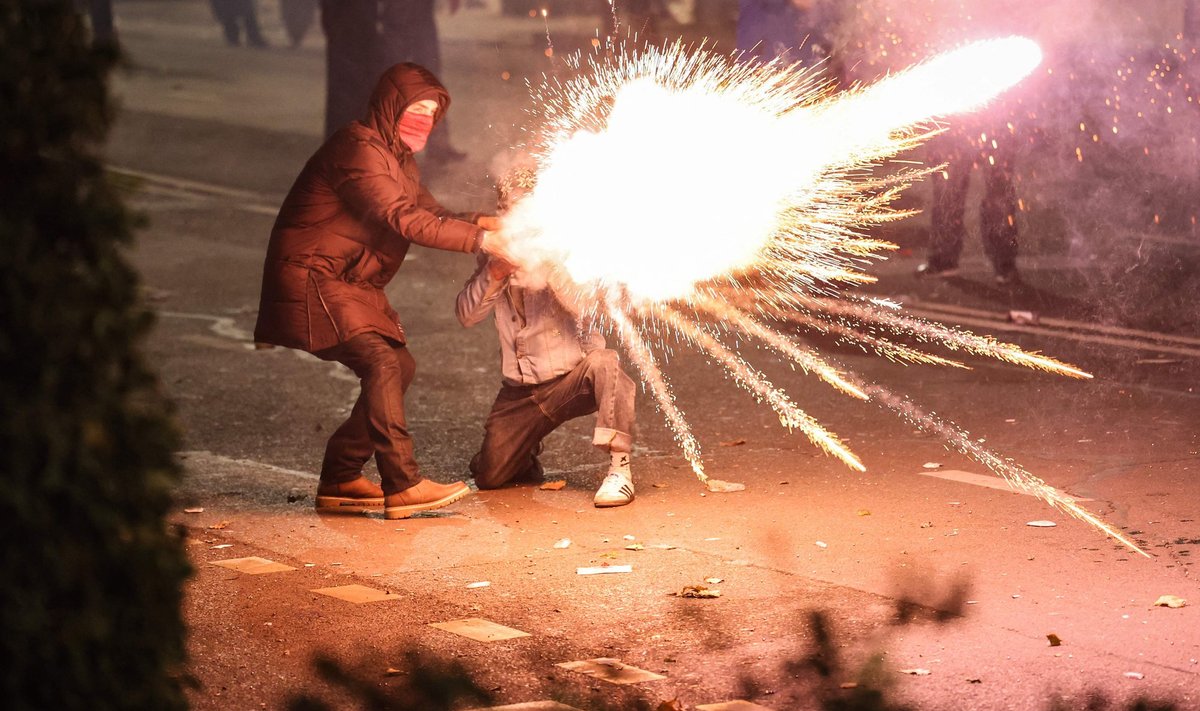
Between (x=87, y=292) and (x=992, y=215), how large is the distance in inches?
412

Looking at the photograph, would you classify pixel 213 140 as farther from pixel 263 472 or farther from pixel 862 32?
pixel 263 472

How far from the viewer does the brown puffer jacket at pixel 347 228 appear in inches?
285

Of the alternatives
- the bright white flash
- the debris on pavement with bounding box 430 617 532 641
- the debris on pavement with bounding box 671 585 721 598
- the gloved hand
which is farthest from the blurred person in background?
the debris on pavement with bounding box 430 617 532 641

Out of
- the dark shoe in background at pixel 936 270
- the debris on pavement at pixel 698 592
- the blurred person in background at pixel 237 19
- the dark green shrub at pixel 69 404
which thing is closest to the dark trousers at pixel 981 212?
the dark shoe in background at pixel 936 270

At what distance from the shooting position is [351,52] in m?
17.8

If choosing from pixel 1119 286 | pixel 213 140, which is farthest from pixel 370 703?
pixel 213 140

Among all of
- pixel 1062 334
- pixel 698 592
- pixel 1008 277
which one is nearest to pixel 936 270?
pixel 1008 277

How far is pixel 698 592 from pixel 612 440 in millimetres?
1565

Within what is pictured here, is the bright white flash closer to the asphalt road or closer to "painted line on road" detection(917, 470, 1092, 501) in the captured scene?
the asphalt road

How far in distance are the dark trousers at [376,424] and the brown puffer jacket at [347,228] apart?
10cm

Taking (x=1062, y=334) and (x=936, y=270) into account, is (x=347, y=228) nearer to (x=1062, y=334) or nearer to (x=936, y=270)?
(x=1062, y=334)

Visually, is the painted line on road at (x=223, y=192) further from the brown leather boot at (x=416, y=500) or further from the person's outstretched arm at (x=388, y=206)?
the brown leather boot at (x=416, y=500)

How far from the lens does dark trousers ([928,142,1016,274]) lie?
12.6 meters

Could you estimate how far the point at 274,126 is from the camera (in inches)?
846
